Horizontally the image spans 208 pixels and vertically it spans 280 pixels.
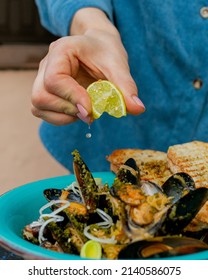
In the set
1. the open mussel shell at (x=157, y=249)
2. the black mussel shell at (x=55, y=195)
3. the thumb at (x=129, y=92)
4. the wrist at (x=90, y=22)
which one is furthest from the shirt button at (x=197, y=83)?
Result: the open mussel shell at (x=157, y=249)

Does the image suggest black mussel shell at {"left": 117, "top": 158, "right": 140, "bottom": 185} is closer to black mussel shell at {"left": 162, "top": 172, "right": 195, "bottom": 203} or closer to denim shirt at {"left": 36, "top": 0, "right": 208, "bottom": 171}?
black mussel shell at {"left": 162, "top": 172, "right": 195, "bottom": 203}

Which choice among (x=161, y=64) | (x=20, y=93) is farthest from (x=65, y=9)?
(x=20, y=93)

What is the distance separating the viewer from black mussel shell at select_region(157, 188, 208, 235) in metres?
0.96

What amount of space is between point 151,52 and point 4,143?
307cm

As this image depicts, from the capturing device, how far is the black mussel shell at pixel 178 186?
3.45ft

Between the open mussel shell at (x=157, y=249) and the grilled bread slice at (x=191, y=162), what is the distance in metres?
0.33

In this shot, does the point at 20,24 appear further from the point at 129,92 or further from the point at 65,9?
the point at 129,92

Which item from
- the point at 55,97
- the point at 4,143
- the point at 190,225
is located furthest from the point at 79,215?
the point at 4,143

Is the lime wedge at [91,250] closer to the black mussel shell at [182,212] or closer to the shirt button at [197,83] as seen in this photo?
the black mussel shell at [182,212]

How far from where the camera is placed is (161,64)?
171 cm

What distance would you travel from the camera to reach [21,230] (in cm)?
108

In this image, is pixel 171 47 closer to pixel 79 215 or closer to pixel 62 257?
pixel 79 215

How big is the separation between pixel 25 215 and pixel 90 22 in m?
0.65

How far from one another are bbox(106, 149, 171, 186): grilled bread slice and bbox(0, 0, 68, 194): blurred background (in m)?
2.56
